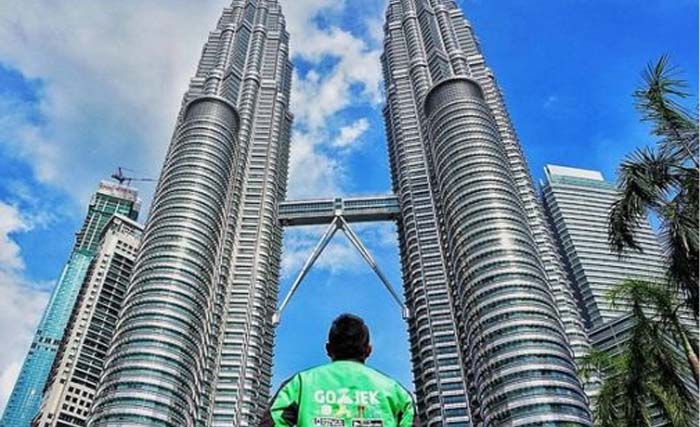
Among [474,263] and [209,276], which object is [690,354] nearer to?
[474,263]

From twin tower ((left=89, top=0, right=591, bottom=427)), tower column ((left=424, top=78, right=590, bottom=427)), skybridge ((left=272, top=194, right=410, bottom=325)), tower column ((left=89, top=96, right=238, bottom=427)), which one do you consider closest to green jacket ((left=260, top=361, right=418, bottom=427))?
twin tower ((left=89, top=0, right=591, bottom=427))

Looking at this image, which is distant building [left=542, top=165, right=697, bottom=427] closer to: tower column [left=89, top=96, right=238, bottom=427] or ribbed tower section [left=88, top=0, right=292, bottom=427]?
ribbed tower section [left=88, top=0, right=292, bottom=427]

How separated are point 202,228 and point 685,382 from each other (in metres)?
94.5

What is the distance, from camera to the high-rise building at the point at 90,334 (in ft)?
410

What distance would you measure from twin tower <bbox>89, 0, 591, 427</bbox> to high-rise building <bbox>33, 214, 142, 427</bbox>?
3677cm

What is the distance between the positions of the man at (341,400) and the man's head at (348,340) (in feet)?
0.37

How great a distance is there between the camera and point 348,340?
5.36 meters

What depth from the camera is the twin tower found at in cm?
8350

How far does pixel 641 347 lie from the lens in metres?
18.3

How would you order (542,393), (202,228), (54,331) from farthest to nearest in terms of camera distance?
(54,331) < (202,228) < (542,393)

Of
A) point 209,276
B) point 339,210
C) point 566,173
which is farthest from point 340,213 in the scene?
point 566,173

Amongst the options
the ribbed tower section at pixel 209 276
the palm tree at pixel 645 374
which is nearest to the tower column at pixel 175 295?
the ribbed tower section at pixel 209 276

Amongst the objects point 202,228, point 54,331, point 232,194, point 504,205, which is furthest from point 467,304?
point 54,331

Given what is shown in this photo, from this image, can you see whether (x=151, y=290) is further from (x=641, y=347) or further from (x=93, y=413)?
(x=641, y=347)
